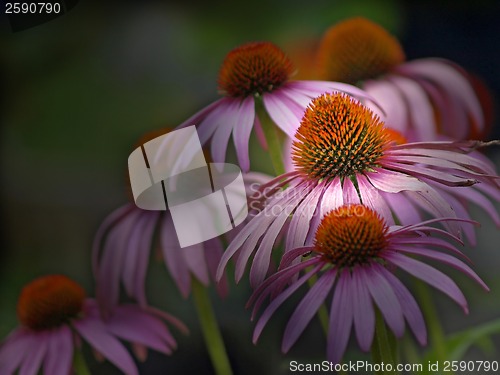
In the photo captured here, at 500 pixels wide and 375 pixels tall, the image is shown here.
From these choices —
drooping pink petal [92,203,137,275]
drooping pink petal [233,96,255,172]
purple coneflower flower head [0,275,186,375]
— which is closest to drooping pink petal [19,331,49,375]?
purple coneflower flower head [0,275,186,375]

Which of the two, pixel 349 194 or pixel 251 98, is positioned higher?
pixel 251 98

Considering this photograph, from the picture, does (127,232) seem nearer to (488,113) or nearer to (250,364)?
(250,364)

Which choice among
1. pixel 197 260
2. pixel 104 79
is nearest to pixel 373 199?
pixel 197 260

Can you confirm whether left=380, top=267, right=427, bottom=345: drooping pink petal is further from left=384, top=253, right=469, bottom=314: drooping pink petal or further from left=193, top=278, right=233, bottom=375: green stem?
left=193, top=278, right=233, bottom=375: green stem

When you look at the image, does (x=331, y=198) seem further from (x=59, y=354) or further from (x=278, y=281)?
(x=59, y=354)

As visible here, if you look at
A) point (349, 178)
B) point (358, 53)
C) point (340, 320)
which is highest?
point (358, 53)

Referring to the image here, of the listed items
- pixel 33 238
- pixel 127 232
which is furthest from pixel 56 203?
pixel 127 232
